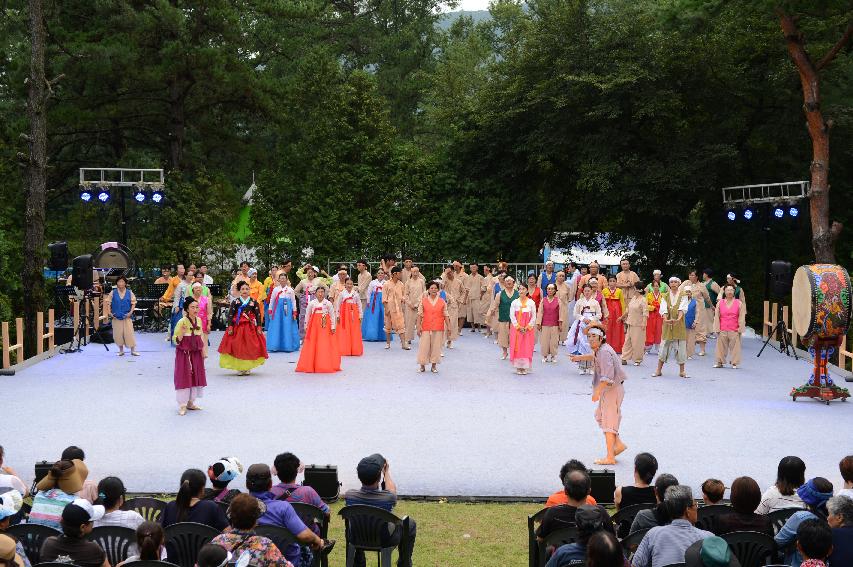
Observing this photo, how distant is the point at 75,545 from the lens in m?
5.82

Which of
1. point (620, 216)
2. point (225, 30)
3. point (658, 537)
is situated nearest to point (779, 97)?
point (620, 216)

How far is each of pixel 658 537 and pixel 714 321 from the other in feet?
46.9

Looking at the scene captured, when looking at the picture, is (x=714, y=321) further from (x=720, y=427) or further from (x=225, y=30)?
(x=225, y=30)

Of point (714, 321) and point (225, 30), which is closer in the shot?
point (714, 321)

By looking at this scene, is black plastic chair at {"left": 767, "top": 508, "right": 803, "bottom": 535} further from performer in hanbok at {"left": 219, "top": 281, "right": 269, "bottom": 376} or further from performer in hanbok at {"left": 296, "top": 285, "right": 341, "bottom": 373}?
performer in hanbok at {"left": 296, "top": 285, "right": 341, "bottom": 373}

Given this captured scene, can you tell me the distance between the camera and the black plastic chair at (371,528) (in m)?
7.01

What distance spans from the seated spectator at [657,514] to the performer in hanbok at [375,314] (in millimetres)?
14574

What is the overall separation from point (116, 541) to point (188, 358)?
7.42 m

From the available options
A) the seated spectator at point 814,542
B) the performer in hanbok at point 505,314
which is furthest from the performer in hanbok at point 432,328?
the seated spectator at point 814,542

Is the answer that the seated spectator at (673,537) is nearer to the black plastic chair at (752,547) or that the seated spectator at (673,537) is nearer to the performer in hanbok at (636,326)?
the black plastic chair at (752,547)

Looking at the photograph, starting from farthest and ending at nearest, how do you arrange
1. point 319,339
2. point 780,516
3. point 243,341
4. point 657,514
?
point 319,339
point 243,341
point 780,516
point 657,514

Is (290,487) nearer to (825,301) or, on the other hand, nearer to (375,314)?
(825,301)

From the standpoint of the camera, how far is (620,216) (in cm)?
3028

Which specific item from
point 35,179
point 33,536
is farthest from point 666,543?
point 35,179
